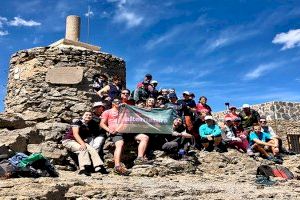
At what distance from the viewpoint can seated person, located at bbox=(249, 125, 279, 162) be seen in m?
→ 11.7

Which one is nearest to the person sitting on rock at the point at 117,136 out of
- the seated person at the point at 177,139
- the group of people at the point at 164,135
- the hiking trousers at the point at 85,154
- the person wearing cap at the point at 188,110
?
the group of people at the point at 164,135

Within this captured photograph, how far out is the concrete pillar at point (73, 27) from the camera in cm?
1399

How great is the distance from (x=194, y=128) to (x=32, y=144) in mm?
4503

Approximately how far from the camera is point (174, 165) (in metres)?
9.79

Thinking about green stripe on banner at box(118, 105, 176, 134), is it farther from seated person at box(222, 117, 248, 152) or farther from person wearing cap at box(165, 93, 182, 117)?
seated person at box(222, 117, 248, 152)

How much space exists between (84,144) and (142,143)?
1455 mm

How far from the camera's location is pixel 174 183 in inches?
331

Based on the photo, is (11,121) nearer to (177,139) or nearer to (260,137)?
(177,139)

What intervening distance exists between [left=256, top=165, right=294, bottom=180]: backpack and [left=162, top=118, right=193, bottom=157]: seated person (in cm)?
195

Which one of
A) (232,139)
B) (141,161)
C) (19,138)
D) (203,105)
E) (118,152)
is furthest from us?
(203,105)

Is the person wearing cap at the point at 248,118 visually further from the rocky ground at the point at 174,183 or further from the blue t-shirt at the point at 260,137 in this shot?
the rocky ground at the point at 174,183

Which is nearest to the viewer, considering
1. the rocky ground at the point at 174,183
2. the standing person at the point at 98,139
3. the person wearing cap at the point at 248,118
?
the rocky ground at the point at 174,183

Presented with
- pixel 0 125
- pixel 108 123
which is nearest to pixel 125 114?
pixel 108 123

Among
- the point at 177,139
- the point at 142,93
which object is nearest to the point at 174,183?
the point at 177,139
